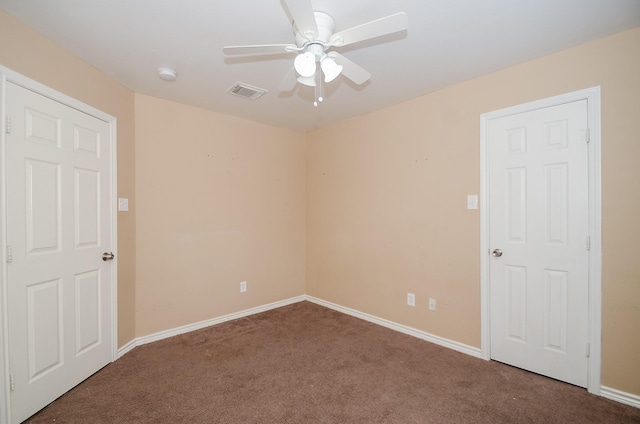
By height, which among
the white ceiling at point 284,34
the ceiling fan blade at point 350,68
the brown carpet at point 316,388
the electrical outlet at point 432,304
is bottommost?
the brown carpet at point 316,388

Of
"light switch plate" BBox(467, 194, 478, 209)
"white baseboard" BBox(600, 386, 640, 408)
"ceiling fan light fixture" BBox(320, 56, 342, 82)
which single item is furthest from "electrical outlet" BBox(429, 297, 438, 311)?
"ceiling fan light fixture" BBox(320, 56, 342, 82)

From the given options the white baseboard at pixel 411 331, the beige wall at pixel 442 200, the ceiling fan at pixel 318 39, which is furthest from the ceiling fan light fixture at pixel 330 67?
the white baseboard at pixel 411 331

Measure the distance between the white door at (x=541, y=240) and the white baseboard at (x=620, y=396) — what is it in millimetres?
120

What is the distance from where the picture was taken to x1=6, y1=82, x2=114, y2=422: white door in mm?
1843

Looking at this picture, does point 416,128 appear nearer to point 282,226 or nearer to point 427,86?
point 427,86

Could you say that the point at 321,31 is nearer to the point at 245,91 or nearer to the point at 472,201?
the point at 245,91

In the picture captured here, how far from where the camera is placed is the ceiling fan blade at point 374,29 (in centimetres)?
139

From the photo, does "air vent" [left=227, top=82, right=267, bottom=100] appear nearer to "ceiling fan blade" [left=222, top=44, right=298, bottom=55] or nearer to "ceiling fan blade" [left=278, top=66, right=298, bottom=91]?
"ceiling fan blade" [left=278, top=66, right=298, bottom=91]

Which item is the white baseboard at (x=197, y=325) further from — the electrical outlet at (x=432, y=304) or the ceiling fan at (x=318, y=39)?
the ceiling fan at (x=318, y=39)

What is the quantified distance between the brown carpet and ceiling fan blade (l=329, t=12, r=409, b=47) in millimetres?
2295

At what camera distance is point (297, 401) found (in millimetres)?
2057

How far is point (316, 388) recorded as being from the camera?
2.20 m

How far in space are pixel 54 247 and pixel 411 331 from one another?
3244 millimetres

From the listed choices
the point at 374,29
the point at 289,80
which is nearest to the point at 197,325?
the point at 289,80
